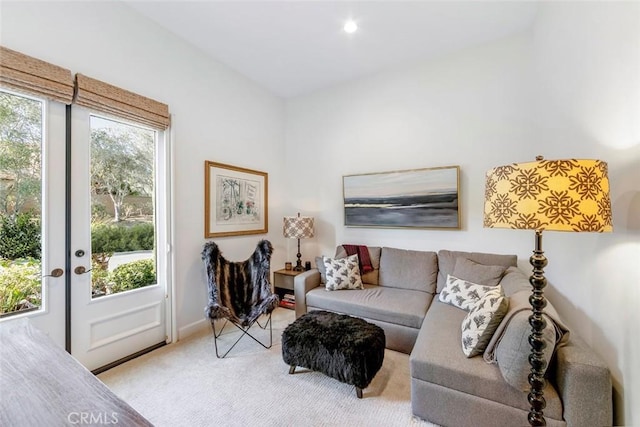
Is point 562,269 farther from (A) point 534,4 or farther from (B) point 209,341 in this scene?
(B) point 209,341

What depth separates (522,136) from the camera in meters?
2.84

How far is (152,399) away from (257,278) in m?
1.38

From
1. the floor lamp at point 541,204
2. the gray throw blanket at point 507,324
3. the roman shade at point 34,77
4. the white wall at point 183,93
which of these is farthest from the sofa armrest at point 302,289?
the roman shade at point 34,77

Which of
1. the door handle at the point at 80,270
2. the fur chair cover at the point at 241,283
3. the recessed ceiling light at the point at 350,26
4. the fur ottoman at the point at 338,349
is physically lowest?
the fur ottoman at the point at 338,349

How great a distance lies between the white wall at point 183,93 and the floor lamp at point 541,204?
2.86 meters

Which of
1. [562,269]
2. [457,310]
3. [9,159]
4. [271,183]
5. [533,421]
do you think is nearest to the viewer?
[533,421]

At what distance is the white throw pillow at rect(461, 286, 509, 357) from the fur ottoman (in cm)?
63

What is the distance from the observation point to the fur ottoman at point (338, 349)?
1886 millimetres

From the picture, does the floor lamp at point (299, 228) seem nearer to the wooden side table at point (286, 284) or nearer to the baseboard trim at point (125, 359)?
the wooden side table at point (286, 284)

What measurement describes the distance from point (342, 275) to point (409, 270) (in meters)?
0.79

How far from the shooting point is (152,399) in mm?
1904

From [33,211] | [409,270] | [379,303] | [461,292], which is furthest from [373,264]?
[33,211]

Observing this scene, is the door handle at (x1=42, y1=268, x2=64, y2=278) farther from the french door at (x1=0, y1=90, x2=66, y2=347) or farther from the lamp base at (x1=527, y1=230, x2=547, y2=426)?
the lamp base at (x1=527, y1=230, x2=547, y2=426)

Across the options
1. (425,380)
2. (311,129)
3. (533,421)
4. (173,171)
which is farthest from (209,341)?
(311,129)
